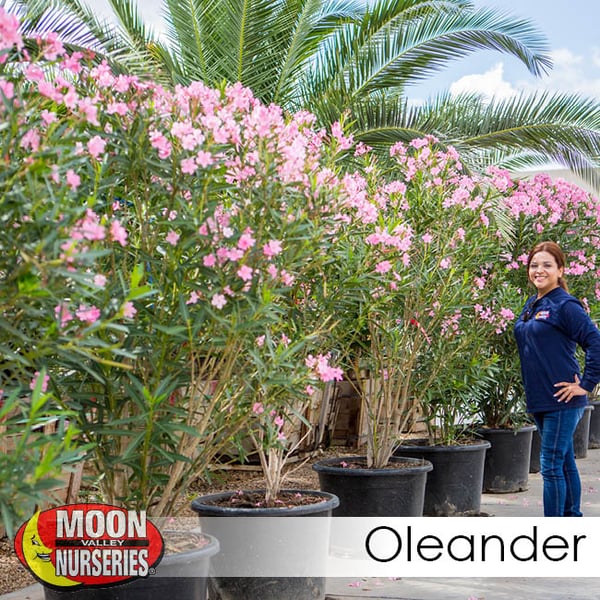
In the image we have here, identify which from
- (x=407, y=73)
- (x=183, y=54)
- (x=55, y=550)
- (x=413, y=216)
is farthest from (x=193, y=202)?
(x=407, y=73)

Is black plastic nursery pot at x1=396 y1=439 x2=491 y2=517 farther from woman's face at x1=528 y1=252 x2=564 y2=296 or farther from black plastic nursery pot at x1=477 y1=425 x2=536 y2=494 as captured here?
woman's face at x1=528 y1=252 x2=564 y2=296

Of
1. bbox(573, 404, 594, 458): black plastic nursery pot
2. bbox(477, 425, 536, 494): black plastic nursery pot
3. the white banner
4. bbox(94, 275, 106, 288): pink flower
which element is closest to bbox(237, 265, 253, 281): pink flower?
bbox(94, 275, 106, 288): pink flower

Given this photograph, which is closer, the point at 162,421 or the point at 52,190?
the point at 52,190

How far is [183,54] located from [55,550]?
6.28 m

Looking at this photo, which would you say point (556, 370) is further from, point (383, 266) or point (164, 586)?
point (164, 586)

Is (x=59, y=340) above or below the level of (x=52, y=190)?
below

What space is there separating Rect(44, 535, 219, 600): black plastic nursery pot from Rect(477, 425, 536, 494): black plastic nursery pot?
15.4 ft

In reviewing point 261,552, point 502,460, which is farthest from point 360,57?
point 261,552

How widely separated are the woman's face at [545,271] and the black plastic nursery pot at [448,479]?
5.50ft

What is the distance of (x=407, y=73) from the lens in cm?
939

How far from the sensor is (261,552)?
4230 millimetres

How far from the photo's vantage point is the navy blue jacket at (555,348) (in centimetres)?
510

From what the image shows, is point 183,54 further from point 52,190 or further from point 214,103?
point 52,190

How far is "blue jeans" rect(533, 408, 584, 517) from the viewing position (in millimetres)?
5137
